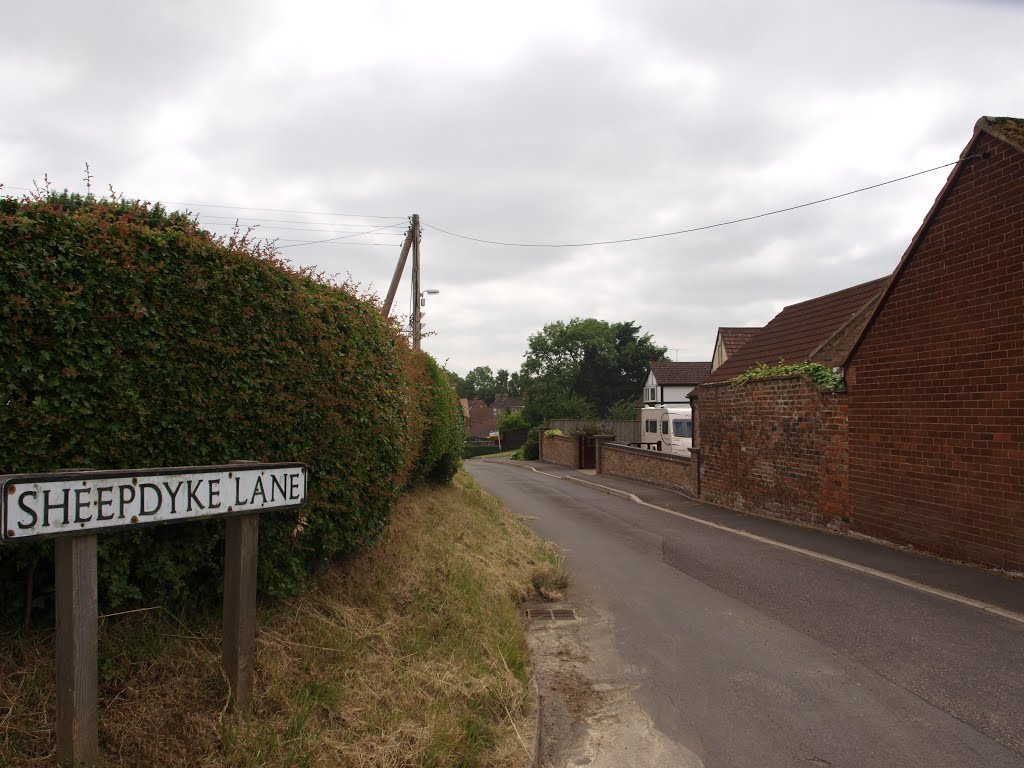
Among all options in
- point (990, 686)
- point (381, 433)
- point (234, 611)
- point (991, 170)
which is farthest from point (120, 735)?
point (991, 170)

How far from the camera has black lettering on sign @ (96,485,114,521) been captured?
2.70 m

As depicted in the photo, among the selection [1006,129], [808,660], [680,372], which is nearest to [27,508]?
[808,660]

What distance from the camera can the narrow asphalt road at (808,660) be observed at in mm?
3941

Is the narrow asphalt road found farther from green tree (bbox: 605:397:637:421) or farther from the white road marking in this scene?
green tree (bbox: 605:397:637:421)

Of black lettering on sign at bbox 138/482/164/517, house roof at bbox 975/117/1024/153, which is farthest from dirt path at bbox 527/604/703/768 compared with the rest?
house roof at bbox 975/117/1024/153

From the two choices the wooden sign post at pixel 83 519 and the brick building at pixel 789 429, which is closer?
the wooden sign post at pixel 83 519

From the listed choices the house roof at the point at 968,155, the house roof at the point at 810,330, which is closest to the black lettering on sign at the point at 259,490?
the house roof at the point at 968,155

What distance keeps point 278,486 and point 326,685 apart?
46.7 inches

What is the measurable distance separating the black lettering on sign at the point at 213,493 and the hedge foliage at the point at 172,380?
0.67 meters

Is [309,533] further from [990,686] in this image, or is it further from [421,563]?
[990,686]

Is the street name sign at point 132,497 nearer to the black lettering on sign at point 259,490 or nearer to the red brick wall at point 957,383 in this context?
the black lettering on sign at point 259,490

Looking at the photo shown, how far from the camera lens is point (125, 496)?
2785 mm

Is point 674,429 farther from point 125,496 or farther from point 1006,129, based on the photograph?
point 125,496

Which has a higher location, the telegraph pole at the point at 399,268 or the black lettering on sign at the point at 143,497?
the telegraph pole at the point at 399,268
